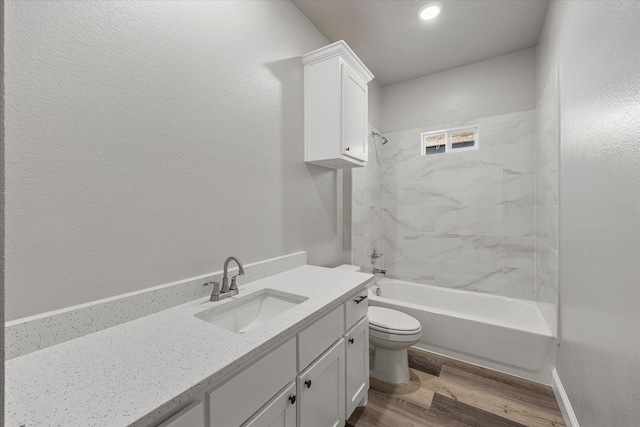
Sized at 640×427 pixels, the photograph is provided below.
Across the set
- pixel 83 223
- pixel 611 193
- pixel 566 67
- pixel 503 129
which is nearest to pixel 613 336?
pixel 611 193

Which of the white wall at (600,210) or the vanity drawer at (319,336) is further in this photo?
the vanity drawer at (319,336)

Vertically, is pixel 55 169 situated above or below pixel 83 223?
above

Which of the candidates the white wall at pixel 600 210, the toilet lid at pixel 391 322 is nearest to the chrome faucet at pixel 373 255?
the toilet lid at pixel 391 322

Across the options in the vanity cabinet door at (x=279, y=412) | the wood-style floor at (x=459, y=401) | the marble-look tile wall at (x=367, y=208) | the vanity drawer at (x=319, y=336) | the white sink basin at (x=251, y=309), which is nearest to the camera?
the vanity cabinet door at (x=279, y=412)

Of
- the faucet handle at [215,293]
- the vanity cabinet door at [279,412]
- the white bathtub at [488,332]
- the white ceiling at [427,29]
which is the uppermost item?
the white ceiling at [427,29]

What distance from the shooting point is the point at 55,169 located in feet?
2.94

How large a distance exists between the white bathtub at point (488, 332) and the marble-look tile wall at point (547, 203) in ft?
0.52

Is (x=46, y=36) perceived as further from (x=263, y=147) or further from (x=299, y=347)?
(x=299, y=347)

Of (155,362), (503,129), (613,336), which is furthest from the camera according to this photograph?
(503,129)

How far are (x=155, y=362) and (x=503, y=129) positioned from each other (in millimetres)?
3246

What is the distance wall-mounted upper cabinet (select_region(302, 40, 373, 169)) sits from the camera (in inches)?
74.4

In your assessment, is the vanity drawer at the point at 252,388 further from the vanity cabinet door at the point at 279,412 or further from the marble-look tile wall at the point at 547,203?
the marble-look tile wall at the point at 547,203

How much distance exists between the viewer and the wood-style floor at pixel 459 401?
164cm

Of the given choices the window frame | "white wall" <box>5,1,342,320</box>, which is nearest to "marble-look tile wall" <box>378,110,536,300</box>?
the window frame
